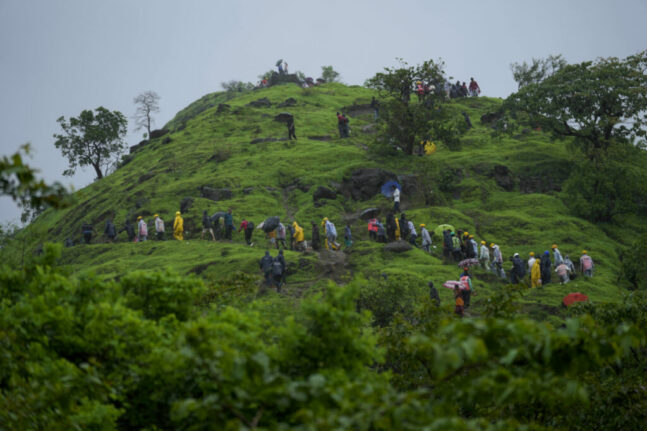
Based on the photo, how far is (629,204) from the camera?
36906mm

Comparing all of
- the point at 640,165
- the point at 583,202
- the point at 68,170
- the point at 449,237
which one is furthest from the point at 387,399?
the point at 68,170

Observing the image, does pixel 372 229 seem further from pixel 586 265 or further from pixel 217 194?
pixel 217 194

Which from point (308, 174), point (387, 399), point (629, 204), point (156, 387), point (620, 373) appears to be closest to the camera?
point (387, 399)

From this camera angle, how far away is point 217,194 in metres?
40.2

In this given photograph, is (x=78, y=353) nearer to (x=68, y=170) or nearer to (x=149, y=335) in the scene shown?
(x=149, y=335)

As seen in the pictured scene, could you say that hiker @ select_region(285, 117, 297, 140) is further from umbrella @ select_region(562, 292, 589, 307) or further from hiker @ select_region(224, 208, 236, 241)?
umbrella @ select_region(562, 292, 589, 307)

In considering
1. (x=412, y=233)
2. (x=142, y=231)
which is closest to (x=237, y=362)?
(x=412, y=233)

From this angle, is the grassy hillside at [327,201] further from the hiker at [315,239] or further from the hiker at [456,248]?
the hiker at [315,239]

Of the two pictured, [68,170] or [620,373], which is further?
[68,170]

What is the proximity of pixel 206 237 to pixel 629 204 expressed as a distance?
2732 cm

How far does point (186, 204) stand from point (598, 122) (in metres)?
29.9

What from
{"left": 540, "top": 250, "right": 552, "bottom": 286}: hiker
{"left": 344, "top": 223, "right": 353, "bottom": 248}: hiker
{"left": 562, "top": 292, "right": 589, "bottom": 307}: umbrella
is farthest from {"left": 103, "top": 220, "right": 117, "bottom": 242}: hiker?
{"left": 562, "top": 292, "right": 589, "bottom": 307}: umbrella

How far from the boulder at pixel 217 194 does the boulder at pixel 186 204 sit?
5.05 ft

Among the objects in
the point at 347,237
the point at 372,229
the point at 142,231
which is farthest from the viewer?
the point at 142,231
